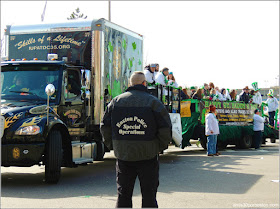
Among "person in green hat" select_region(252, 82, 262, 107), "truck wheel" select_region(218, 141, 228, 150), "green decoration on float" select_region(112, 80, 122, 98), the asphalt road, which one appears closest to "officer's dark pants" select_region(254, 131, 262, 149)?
"truck wheel" select_region(218, 141, 228, 150)

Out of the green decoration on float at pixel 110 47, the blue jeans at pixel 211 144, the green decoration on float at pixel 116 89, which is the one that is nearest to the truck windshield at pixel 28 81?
the green decoration on float at pixel 110 47

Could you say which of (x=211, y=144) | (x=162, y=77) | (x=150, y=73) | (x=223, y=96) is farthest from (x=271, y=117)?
(x=150, y=73)

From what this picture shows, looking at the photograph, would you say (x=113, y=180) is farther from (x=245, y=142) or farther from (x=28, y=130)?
(x=245, y=142)

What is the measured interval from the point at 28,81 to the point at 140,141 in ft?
16.1

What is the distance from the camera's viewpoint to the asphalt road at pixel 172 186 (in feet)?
23.1

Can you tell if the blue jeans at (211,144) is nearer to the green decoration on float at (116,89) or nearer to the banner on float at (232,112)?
the banner on float at (232,112)

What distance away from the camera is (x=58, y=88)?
373 inches

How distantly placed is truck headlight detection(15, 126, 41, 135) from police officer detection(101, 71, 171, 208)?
3.38 m

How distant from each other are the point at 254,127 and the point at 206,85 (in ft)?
8.59

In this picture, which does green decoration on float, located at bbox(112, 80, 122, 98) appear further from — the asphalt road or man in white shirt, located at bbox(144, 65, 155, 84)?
the asphalt road

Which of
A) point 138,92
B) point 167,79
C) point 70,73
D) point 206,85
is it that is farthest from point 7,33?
point 206,85

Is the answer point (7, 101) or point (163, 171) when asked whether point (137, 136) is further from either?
point (163, 171)

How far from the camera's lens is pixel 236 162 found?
1263cm

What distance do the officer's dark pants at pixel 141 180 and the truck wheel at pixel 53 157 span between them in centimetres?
346
